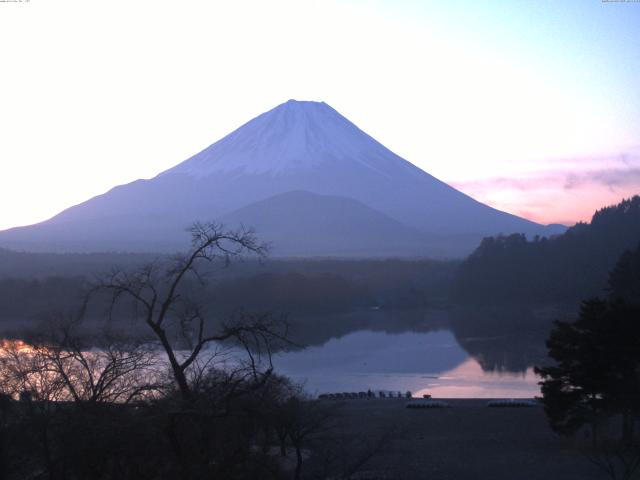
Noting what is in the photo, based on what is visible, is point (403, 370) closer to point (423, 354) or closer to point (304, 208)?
point (423, 354)

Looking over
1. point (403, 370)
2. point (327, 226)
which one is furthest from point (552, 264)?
point (327, 226)

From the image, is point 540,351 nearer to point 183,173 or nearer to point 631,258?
point 631,258

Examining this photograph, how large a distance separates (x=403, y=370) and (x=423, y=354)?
6.06 ft

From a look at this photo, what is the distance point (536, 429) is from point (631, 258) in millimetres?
9289

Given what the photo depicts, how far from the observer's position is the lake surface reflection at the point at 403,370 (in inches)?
527

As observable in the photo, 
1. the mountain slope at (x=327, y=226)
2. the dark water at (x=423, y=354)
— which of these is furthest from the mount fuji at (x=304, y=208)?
the dark water at (x=423, y=354)

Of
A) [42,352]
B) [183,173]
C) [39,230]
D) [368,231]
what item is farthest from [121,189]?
[42,352]

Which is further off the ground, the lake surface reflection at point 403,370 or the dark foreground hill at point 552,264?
the dark foreground hill at point 552,264

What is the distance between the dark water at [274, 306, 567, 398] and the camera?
45.2 feet

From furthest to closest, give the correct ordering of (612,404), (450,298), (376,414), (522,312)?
1. (450,298)
2. (522,312)
3. (376,414)
4. (612,404)

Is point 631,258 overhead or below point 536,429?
overhead

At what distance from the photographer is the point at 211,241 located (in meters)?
3.07

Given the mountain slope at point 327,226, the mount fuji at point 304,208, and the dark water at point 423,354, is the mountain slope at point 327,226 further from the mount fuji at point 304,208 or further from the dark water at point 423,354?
the dark water at point 423,354

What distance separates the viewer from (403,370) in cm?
1541
